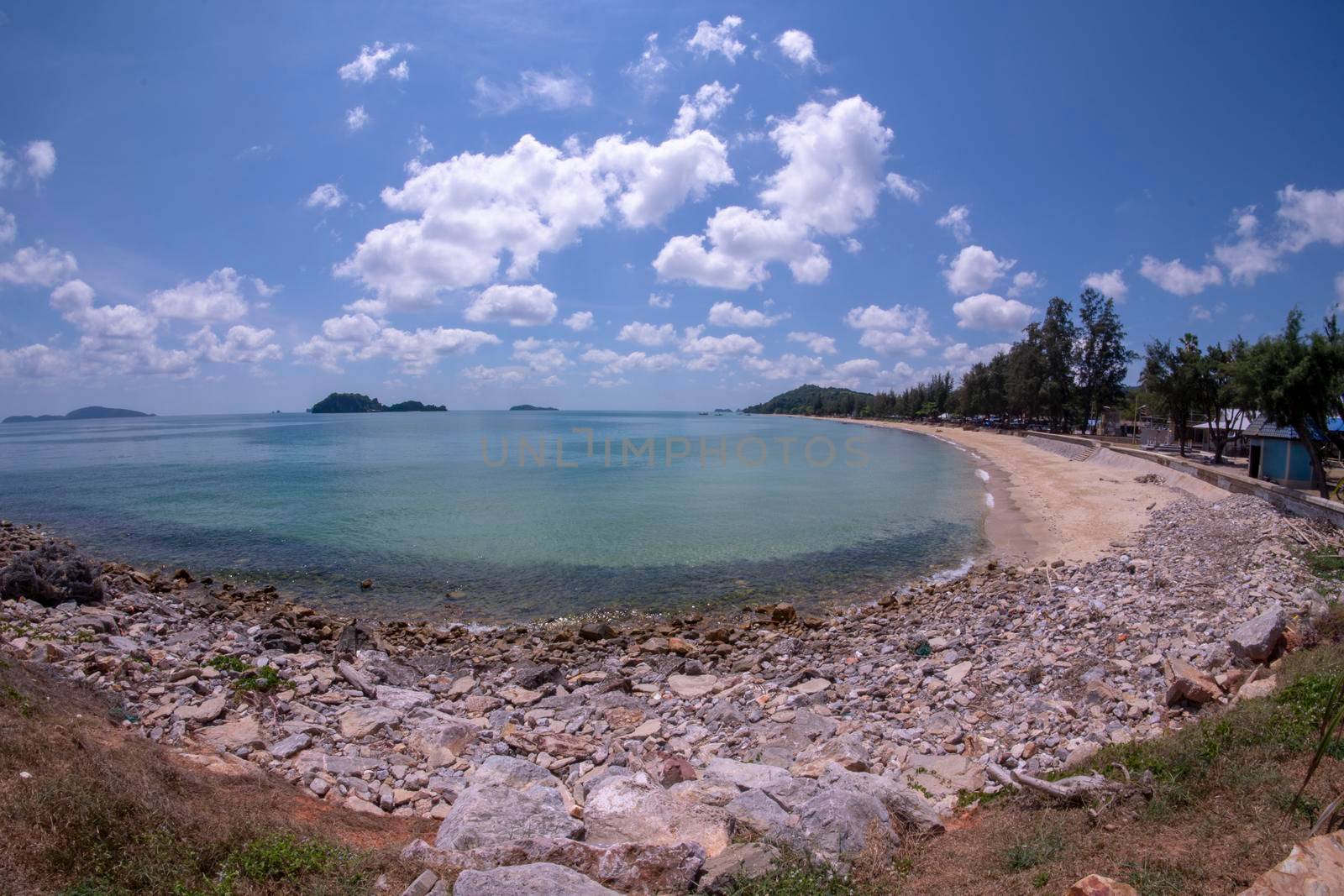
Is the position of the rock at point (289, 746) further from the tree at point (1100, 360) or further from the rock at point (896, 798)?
the tree at point (1100, 360)

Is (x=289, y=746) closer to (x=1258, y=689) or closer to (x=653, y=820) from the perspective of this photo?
(x=653, y=820)

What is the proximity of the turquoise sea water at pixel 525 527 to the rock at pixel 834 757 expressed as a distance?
29.1 ft

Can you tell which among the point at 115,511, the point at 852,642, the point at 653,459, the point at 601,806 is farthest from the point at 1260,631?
the point at 653,459

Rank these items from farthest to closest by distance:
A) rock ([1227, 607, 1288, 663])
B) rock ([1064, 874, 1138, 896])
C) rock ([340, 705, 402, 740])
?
rock ([340, 705, 402, 740])
rock ([1227, 607, 1288, 663])
rock ([1064, 874, 1138, 896])

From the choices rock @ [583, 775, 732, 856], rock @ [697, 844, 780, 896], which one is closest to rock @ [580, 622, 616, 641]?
rock @ [583, 775, 732, 856]

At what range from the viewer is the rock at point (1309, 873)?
3.57 metres

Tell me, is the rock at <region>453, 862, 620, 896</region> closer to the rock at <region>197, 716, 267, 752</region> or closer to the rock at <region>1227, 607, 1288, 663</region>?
the rock at <region>197, 716, 267, 752</region>

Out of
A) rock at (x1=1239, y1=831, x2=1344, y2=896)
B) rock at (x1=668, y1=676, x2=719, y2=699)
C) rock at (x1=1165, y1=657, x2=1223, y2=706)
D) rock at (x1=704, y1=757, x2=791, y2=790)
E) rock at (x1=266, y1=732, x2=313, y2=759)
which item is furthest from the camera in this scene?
rock at (x1=668, y1=676, x2=719, y2=699)

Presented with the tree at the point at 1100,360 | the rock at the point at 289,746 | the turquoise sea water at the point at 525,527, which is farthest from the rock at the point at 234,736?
the tree at the point at 1100,360

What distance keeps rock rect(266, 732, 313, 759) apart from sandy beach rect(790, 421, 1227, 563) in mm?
19831

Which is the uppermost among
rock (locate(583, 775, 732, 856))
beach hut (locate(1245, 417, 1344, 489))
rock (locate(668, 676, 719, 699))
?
beach hut (locate(1245, 417, 1344, 489))

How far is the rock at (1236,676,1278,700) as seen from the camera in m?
7.01

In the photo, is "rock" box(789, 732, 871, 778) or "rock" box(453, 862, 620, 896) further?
"rock" box(789, 732, 871, 778)

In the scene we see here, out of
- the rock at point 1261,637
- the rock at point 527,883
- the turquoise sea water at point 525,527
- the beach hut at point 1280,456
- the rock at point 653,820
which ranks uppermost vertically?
the beach hut at point 1280,456
